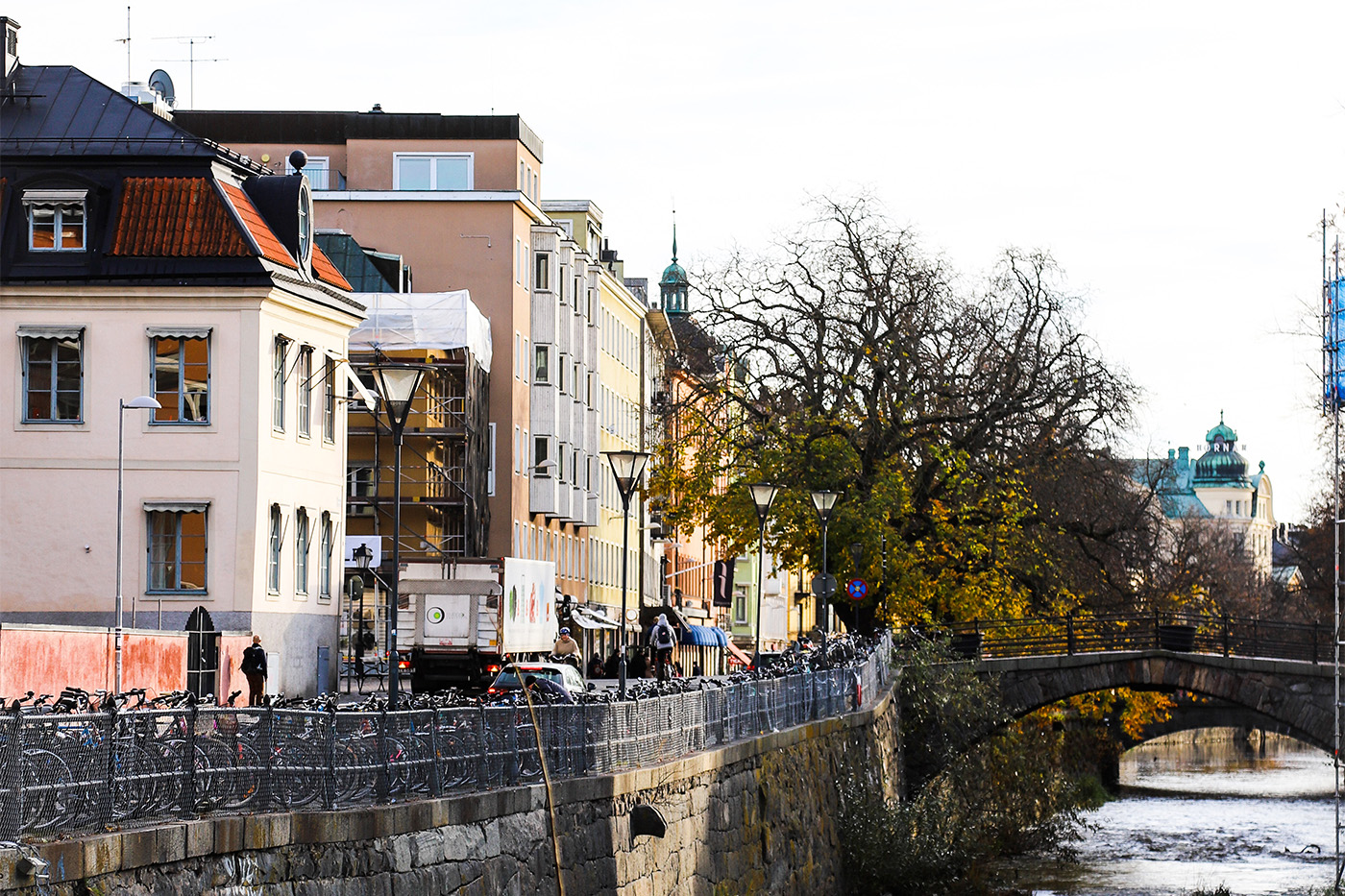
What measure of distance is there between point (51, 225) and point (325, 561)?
8183 mm

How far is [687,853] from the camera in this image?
22219 millimetres

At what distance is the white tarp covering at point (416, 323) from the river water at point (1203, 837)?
21064mm

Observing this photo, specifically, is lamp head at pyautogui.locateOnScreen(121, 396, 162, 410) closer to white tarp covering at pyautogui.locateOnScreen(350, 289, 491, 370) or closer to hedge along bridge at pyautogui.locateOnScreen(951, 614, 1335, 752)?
hedge along bridge at pyautogui.locateOnScreen(951, 614, 1335, 752)

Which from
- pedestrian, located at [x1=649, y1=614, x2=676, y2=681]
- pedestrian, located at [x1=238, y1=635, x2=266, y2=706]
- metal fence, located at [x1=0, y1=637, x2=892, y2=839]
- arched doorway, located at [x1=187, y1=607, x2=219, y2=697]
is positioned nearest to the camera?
metal fence, located at [x1=0, y1=637, x2=892, y2=839]

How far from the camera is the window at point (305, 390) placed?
4050 centimetres

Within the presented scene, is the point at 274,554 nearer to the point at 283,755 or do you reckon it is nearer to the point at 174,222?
the point at 174,222

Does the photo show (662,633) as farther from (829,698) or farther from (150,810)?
(150,810)

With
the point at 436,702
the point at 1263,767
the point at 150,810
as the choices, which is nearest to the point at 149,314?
the point at 436,702

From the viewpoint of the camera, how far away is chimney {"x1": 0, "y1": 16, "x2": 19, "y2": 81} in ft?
132

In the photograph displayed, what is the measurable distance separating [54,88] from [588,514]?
38.9 metres

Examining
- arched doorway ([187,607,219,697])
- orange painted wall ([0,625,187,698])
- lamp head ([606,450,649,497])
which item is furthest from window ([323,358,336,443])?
lamp head ([606,450,649,497])

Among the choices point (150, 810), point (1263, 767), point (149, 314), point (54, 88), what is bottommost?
point (1263, 767)

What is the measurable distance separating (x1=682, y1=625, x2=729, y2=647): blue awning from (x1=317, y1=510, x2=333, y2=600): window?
111 ft

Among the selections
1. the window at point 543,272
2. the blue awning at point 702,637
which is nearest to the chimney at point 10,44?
the window at point 543,272
